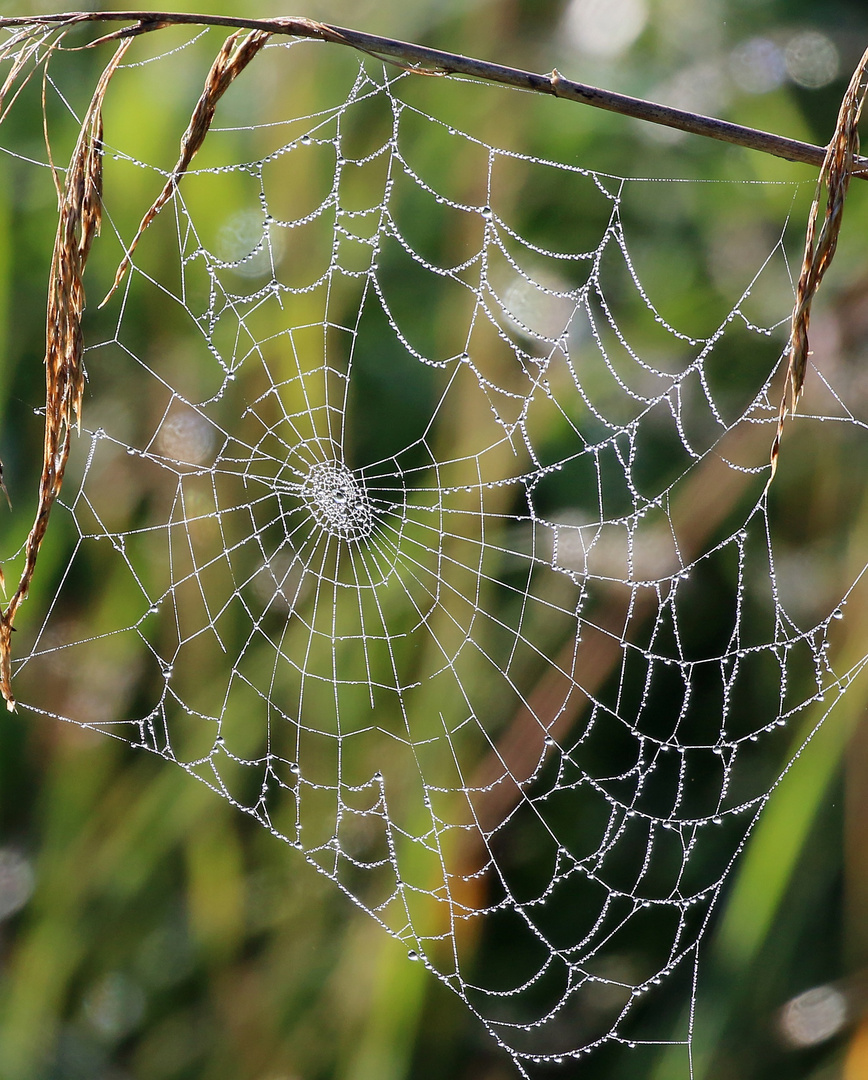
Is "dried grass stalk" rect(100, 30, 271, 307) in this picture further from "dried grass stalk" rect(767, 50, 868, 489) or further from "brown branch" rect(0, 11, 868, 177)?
"dried grass stalk" rect(767, 50, 868, 489)

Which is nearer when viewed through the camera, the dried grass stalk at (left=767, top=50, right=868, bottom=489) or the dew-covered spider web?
the dried grass stalk at (left=767, top=50, right=868, bottom=489)

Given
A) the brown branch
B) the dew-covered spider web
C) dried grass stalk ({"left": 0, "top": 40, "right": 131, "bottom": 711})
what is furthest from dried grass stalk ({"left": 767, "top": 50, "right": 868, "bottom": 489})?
the dew-covered spider web

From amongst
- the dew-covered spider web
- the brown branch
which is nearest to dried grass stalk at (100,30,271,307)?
the brown branch

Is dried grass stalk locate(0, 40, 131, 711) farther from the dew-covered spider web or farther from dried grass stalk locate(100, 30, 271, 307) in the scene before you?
the dew-covered spider web

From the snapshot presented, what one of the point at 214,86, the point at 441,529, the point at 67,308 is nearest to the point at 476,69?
the point at 214,86

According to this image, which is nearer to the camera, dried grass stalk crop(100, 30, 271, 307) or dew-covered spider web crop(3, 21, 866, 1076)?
dried grass stalk crop(100, 30, 271, 307)

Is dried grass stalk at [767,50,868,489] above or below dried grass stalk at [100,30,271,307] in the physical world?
below

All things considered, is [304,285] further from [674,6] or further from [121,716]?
[674,6]

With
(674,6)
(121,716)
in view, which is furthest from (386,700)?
(674,6)
